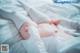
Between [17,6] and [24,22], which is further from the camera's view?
[17,6]

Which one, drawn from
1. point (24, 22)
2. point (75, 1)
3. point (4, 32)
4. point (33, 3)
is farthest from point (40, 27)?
point (75, 1)

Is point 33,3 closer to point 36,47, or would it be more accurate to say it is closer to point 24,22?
point 24,22

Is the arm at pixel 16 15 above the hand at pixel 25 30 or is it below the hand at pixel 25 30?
above

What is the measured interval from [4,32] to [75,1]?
2.18 ft

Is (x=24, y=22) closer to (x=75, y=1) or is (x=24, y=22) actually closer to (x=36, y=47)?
(x=36, y=47)

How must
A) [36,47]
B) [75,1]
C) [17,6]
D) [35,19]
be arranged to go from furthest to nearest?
[75,1], [17,6], [35,19], [36,47]

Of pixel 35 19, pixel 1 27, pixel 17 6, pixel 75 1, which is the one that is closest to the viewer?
pixel 1 27

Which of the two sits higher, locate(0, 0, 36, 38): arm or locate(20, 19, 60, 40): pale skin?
locate(0, 0, 36, 38): arm

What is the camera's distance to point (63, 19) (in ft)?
3.19

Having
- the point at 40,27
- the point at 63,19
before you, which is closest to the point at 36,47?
the point at 40,27

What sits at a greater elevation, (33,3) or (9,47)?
(33,3)

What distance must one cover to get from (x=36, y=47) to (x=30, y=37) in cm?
7

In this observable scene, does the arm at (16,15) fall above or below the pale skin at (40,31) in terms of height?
above

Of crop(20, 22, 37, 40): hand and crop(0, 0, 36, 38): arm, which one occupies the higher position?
crop(0, 0, 36, 38): arm
